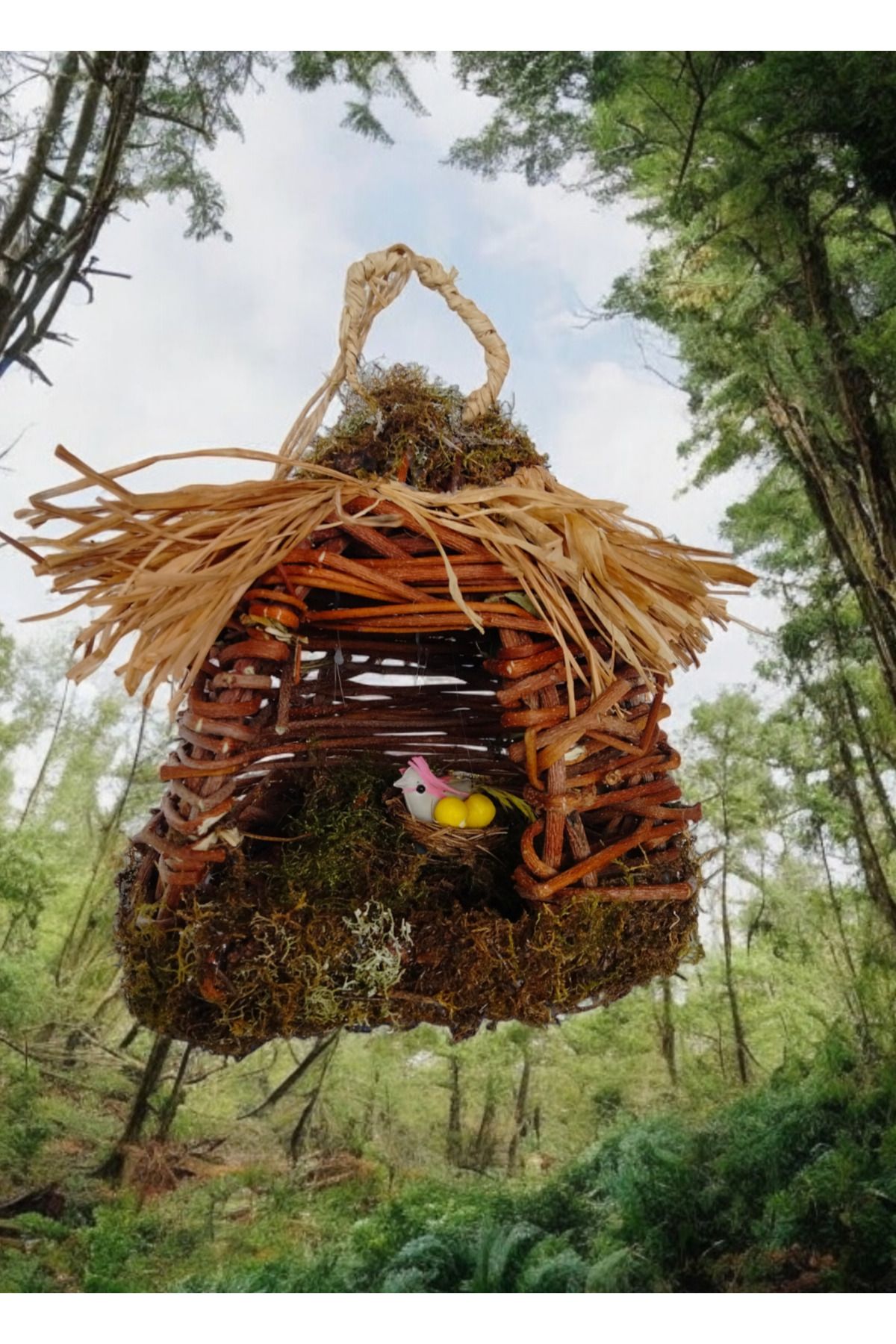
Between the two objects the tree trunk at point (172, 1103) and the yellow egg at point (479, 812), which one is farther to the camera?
the tree trunk at point (172, 1103)

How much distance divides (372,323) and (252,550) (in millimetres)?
369

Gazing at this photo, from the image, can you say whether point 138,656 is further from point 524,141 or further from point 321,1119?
point 524,141

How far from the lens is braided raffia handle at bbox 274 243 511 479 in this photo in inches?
41.8

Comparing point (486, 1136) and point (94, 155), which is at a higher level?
point (94, 155)

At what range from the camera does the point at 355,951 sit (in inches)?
36.1

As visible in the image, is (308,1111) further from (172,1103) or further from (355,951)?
(355,951)

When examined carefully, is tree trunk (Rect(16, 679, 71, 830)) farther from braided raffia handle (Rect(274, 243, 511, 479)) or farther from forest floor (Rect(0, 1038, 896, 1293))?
braided raffia handle (Rect(274, 243, 511, 479))

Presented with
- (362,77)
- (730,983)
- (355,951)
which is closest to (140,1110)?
(730,983)

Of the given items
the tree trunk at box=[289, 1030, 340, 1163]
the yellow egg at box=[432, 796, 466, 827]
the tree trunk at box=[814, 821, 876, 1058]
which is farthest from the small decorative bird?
the tree trunk at box=[814, 821, 876, 1058]

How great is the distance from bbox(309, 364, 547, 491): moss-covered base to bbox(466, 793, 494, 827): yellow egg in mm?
290

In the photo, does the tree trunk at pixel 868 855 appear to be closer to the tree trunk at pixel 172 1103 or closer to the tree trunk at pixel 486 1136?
the tree trunk at pixel 486 1136

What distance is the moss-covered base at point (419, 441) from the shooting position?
101 centimetres

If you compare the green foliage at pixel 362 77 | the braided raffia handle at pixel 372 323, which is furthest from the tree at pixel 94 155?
the braided raffia handle at pixel 372 323

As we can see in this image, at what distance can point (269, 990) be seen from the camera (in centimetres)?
89
